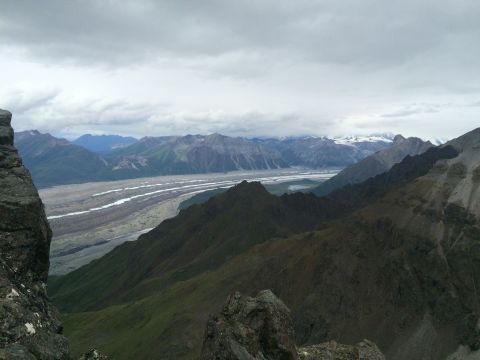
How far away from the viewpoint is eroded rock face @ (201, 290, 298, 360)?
3045cm

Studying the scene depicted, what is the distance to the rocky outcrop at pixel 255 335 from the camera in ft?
100

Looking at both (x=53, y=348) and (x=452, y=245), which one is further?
(x=452, y=245)

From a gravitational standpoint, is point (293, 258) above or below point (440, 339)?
above

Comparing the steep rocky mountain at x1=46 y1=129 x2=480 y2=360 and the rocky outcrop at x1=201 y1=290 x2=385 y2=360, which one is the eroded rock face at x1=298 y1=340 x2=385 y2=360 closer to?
the rocky outcrop at x1=201 y1=290 x2=385 y2=360

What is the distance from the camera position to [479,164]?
164m

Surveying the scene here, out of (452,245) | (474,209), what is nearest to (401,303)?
(452,245)

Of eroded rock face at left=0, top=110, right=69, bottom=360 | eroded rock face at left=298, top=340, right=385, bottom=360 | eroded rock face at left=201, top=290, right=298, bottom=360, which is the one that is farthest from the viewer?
eroded rock face at left=298, top=340, right=385, bottom=360

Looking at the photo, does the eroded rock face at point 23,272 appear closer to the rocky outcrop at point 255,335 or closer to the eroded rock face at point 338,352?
the rocky outcrop at point 255,335

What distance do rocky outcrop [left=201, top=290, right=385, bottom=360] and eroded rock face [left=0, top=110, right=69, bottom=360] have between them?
11.5m

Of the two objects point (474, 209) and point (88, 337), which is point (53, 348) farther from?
point (474, 209)

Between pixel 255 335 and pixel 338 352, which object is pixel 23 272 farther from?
pixel 338 352

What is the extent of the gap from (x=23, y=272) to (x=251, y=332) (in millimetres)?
16862

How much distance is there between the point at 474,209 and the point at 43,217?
143 m

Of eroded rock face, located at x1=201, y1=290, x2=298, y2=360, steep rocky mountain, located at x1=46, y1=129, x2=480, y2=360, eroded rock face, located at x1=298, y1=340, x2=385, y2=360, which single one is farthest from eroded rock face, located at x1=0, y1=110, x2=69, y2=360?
steep rocky mountain, located at x1=46, y1=129, x2=480, y2=360
